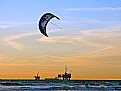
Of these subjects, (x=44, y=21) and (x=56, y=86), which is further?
(x=56, y=86)

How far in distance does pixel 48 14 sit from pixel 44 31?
5.84 feet

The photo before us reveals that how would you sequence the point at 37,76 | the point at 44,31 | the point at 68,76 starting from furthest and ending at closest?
the point at 37,76
the point at 68,76
the point at 44,31

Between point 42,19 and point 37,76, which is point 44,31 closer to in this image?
point 42,19

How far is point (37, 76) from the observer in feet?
564

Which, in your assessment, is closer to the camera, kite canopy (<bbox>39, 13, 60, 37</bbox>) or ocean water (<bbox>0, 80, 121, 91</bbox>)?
kite canopy (<bbox>39, 13, 60, 37</bbox>)

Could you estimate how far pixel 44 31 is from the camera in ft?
133

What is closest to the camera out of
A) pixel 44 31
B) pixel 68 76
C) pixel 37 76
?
pixel 44 31

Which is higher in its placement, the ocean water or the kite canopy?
the kite canopy

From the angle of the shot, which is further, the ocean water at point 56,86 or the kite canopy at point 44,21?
the ocean water at point 56,86

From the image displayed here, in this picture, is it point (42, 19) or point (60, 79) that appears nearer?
point (42, 19)

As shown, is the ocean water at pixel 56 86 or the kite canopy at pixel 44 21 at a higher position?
the kite canopy at pixel 44 21

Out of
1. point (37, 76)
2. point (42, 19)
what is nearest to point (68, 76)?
point (37, 76)

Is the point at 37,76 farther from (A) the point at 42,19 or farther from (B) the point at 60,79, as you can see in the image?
(A) the point at 42,19

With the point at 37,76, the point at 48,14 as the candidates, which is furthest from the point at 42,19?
the point at 37,76
